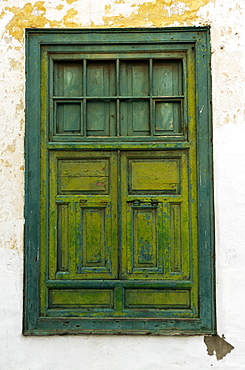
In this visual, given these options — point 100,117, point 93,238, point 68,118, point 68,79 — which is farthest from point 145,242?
point 68,79

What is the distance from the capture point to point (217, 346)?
3.01m

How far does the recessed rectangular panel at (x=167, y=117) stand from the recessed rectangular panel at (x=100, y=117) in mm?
385

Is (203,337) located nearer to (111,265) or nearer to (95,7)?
(111,265)

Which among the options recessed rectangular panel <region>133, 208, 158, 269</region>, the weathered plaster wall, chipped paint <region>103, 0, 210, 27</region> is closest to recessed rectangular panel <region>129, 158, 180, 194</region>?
recessed rectangular panel <region>133, 208, 158, 269</region>

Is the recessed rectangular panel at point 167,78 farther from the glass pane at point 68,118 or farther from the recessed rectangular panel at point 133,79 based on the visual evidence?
the glass pane at point 68,118

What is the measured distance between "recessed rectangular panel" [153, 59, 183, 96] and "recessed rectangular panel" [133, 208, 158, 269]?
103cm

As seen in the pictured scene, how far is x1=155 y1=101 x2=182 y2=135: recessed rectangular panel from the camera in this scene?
319 centimetres

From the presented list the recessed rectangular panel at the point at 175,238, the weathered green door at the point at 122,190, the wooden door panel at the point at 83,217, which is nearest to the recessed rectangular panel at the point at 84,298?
the weathered green door at the point at 122,190

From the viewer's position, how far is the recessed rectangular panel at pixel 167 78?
10.5 feet

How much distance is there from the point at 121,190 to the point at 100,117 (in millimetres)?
659

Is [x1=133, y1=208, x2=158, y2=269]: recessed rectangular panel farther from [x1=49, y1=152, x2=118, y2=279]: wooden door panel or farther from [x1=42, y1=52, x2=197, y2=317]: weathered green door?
[x1=49, y1=152, x2=118, y2=279]: wooden door panel

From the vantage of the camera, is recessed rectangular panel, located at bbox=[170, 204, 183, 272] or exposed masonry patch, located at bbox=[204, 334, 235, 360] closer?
exposed masonry patch, located at bbox=[204, 334, 235, 360]

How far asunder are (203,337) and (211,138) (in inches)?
64.4

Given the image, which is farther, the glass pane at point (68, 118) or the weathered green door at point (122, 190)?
the glass pane at point (68, 118)
